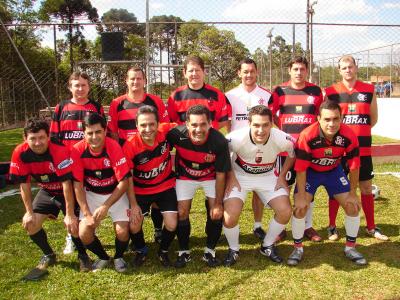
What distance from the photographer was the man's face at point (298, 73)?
13.1ft

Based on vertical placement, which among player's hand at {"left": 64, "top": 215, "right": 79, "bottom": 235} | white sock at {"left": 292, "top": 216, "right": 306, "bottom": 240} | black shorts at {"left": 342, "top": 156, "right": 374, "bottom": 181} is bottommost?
white sock at {"left": 292, "top": 216, "right": 306, "bottom": 240}

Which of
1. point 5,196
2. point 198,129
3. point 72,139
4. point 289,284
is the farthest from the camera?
point 5,196

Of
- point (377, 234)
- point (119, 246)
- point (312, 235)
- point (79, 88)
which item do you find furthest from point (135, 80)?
point (377, 234)

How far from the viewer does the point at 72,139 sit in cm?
394

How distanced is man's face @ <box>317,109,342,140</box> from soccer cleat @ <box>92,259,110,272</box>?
7.61 feet

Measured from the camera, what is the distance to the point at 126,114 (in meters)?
3.95

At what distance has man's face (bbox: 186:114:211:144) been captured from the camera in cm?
341

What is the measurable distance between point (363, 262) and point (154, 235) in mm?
2147

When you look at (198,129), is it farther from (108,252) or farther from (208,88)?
(108,252)

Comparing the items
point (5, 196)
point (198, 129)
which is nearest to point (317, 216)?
point (198, 129)

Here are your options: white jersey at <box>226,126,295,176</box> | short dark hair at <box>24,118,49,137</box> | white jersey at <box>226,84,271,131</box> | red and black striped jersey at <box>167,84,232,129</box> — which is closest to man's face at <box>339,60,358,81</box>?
white jersey at <box>226,84,271,131</box>

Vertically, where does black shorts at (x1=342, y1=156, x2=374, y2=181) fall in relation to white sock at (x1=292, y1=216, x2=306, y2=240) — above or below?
above

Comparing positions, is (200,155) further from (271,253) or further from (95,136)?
(271,253)

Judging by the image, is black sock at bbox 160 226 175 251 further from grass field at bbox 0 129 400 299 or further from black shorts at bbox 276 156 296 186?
black shorts at bbox 276 156 296 186
